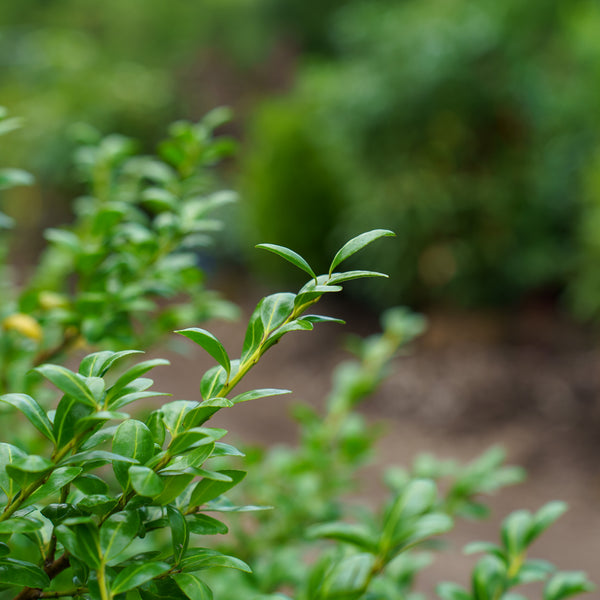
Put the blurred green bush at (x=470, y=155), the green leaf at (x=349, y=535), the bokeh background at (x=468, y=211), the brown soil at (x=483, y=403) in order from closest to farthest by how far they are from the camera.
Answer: the green leaf at (x=349, y=535) < the brown soil at (x=483, y=403) < the bokeh background at (x=468, y=211) < the blurred green bush at (x=470, y=155)

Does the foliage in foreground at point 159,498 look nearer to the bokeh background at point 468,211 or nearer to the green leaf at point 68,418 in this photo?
the green leaf at point 68,418

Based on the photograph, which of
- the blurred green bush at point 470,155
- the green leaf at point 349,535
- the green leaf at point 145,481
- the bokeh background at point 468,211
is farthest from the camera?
the blurred green bush at point 470,155

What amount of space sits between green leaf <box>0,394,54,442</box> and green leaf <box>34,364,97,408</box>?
0.14ft

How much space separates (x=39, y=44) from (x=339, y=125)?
216 inches

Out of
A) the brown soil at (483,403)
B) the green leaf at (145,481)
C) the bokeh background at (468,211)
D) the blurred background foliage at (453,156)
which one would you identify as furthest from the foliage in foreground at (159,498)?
the blurred background foliage at (453,156)

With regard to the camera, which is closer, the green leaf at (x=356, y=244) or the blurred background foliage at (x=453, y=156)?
the green leaf at (x=356, y=244)

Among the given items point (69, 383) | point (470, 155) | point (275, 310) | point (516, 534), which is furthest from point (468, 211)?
point (69, 383)

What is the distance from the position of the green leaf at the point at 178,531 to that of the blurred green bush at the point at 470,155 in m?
4.47

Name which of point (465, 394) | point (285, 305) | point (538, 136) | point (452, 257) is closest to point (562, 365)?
point (465, 394)

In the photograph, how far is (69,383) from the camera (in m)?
0.47

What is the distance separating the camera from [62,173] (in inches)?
295

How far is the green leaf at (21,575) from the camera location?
0.50 meters

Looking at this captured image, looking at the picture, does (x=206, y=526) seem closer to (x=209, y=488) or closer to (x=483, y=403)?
(x=209, y=488)

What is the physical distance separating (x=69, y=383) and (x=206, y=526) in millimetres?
169
